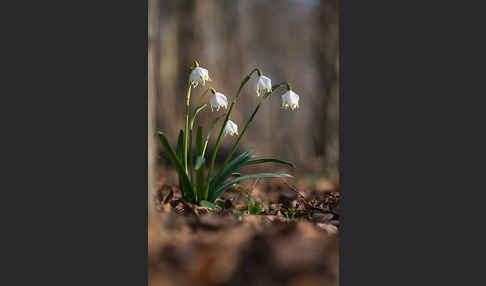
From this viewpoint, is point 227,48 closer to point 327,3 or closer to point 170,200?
point 327,3

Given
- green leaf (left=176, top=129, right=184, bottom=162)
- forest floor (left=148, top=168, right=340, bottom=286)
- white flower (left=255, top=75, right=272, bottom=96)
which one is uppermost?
white flower (left=255, top=75, right=272, bottom=96)

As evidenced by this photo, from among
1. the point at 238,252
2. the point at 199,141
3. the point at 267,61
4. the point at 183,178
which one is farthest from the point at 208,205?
the point at 267,61

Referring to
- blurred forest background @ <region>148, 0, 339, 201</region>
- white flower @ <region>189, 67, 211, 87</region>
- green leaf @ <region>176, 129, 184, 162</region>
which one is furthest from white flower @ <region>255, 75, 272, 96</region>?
blurred forest background @ <region>148, 0, 339, 201</region>

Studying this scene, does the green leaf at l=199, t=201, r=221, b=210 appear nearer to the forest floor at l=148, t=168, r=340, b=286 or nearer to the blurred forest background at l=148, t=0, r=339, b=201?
the forest floor at l=148, t=168, r=340, b=286

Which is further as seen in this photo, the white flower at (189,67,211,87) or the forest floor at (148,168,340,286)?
the white flower at (189,67,211,87)

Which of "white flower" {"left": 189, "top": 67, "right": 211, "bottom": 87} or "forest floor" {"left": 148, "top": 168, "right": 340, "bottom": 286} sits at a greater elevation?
"white flower" {"left": 189, "top": 67, "right": 211, "bottom": 87}

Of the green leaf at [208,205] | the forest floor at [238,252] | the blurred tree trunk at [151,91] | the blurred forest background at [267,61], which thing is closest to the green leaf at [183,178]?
the green leaf at [208,205]

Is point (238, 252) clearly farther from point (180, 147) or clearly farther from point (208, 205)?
point (180, 147)

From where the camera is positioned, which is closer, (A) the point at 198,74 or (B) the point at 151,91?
(B) the point at 151,91

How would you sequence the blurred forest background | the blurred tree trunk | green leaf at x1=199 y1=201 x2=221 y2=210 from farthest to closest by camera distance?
1. the blurred forest background
2. green leaf at x1=199 y1=201 x2=221 y2=210
3. the blurred tree trunk
